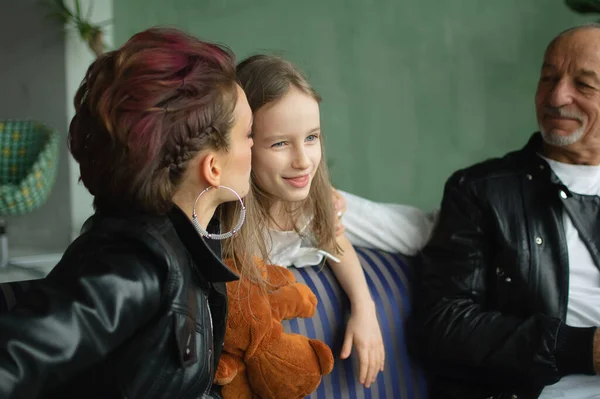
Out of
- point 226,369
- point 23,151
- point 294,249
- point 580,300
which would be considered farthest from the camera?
point 23,151

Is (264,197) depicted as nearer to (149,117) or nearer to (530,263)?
(149,117)

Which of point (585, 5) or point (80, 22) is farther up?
point (585, 5)

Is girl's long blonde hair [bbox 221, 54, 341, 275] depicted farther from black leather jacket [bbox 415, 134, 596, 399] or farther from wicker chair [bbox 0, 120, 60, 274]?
wicker chair [bbox 0, 120, 60, 274]

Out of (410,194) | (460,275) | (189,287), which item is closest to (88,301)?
(189,287)

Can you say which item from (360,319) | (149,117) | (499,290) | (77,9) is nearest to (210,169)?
(149,117)

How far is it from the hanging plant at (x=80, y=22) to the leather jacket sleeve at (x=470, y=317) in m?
3.31

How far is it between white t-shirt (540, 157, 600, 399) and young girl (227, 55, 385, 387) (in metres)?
0.48

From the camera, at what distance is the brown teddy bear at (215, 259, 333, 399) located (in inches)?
56.7

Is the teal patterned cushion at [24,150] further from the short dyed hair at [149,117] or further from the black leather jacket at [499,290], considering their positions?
the short dyed hair at [149,117]

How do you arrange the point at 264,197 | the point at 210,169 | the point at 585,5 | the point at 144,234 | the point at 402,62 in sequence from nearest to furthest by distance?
1. the point at 144,234
2. the point at 210,169
3. the point at 264,197
4. the point at 585,5
5. the point at 402,62

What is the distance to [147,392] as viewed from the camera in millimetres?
1085

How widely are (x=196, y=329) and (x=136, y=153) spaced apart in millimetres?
292

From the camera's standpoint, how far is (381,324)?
1824mm

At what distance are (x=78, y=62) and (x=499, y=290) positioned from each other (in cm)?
386
